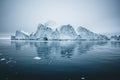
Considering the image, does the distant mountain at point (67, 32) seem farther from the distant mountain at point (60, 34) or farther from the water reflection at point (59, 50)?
the water reflection at point (59, 50)

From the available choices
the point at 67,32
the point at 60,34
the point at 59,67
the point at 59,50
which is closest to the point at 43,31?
the point at 60,34

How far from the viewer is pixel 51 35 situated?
105m

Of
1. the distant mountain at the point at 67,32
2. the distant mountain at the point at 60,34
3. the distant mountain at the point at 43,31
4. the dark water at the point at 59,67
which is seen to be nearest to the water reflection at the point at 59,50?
the dark water at the point at 59,67

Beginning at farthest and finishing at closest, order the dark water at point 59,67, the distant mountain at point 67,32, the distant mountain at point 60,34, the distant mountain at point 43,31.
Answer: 1. the distant mountain at point 67,32
2. the distant mountain at point 60,34
3. the distant mountain at point 43,31
4. the dark water at point 59,67

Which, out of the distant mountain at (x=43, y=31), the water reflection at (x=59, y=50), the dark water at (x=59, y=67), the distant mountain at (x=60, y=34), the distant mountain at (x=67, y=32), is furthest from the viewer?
the distant mountain at (x=67, y=32)

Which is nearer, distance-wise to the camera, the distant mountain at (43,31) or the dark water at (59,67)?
the dark water at (59,67)

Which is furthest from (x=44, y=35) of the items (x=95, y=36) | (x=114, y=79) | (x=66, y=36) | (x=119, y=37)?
(x=114, y=79)

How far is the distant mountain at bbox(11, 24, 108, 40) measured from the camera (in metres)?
104

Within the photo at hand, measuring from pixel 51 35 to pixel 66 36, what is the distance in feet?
69.0

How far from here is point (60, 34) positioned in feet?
374

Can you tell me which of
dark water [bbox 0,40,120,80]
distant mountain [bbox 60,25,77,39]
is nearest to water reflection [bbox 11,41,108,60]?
dark water [bbox 0,40,120,80]

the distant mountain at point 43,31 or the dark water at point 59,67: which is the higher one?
the distant mountain at point 43,31

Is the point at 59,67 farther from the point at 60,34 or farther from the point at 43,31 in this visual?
the point at 60,34

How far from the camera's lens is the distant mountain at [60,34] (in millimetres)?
104000
